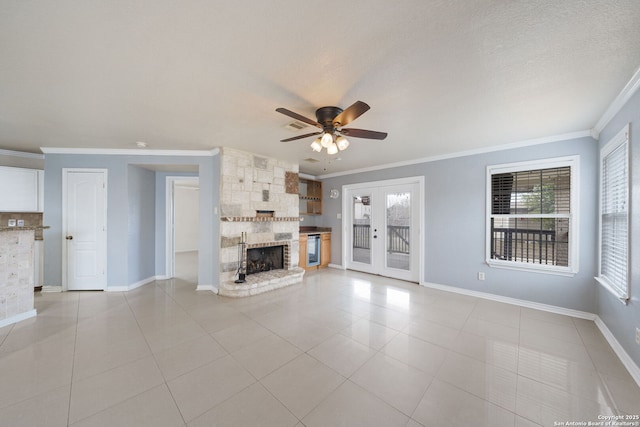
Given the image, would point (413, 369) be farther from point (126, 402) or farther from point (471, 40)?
point (471, 40)

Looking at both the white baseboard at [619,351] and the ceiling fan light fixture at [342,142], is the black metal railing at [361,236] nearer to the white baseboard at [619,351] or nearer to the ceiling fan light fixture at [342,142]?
the ceiling fan light fixture at [342,142]

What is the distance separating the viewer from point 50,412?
5.19 ft

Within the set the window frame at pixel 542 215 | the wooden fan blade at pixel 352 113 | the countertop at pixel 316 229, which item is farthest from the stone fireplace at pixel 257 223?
the window frame at pixel 542 215

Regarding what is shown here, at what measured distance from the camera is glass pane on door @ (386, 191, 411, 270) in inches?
195

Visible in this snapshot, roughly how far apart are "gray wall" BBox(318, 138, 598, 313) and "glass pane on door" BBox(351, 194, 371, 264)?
0.73 metres

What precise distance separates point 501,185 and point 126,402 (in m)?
5.20

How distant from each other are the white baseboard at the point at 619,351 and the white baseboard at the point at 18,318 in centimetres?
645

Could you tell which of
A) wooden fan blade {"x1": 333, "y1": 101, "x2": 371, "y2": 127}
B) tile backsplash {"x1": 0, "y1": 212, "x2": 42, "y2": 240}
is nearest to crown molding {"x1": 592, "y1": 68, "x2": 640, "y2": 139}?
wooden fan blade {"x1": 333, "y1": 101, "x2": 371, "y2": 127}

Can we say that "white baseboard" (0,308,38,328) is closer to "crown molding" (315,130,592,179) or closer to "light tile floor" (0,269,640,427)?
"light tile floor" (0,269,640,427)

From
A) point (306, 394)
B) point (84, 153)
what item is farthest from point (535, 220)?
point (84, 153)

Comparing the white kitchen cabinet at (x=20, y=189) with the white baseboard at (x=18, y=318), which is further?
the white kitchen cabinet at (x=20, y=189)

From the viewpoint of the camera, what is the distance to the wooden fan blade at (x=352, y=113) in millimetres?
1847

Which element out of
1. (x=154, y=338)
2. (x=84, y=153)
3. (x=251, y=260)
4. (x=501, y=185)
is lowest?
(x=154, y=338)

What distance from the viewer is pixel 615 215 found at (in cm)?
255
